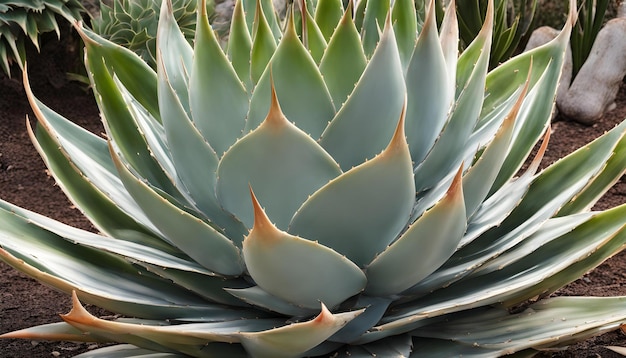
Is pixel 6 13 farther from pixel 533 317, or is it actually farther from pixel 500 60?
pixel 533 317

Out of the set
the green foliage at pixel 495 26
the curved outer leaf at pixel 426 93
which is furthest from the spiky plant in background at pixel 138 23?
the curved outer leaf at pixel 426 93

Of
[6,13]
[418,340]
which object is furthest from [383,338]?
[6,13]

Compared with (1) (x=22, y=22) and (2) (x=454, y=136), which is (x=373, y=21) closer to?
(2) (x=454, y=136)

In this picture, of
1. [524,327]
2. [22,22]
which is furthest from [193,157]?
[22,22]

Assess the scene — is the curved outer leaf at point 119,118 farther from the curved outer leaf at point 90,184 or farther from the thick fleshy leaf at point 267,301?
the thick fleshy leaf at point 267,301

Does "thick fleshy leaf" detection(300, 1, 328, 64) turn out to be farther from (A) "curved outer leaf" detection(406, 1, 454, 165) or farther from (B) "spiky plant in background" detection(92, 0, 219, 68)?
(B) "spiky plant in background" detection(92, 0, 219, 68)

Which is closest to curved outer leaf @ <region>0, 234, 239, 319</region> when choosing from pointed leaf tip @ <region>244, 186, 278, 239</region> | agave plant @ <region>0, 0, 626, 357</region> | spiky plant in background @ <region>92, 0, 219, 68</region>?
agave plant @ <region>0, 0, 626, 357</region>
